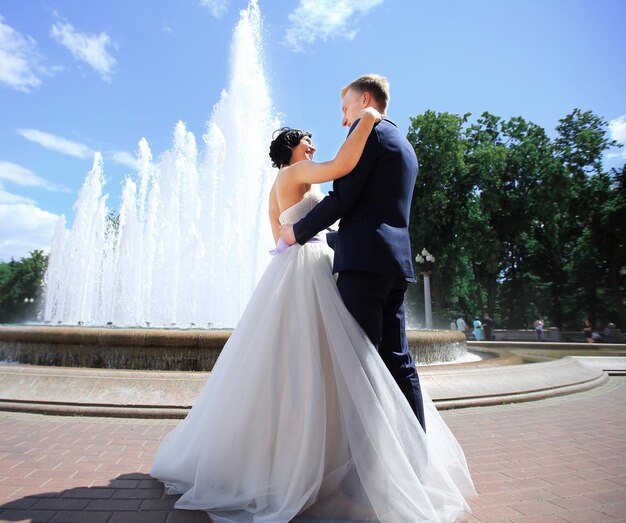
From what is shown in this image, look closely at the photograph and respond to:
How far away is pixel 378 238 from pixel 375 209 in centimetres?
17

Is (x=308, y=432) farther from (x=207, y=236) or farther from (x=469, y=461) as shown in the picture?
(x=207, y=236)

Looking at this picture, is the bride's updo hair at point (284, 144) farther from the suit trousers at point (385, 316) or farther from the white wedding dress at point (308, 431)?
the suit trousers at point (385, 316)

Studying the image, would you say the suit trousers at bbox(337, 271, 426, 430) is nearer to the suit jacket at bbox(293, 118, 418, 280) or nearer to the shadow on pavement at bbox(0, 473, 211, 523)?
the suit jacket at bbox(293, 118, 418, 280)

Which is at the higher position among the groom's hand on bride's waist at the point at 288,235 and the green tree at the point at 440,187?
the green tree at the point at 440,187

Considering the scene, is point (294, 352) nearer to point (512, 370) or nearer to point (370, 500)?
point (370, 500)

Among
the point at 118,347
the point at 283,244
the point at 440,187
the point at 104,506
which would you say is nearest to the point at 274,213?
the point at 283,244

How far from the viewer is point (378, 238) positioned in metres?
2.22

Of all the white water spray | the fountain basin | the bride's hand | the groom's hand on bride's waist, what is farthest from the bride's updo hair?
the white water spray

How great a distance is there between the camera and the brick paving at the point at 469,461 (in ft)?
7.54

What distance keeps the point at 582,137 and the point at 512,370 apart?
83.7 ft

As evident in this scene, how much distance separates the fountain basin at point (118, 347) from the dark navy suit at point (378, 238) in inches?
134

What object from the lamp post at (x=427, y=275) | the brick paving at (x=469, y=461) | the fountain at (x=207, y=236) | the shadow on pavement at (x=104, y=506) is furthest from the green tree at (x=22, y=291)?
the shadow on pavement at (x=104, y=506)

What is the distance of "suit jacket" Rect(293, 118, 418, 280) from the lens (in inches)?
87.5

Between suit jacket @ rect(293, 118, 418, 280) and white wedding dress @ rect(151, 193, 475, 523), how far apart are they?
0.27 meters
